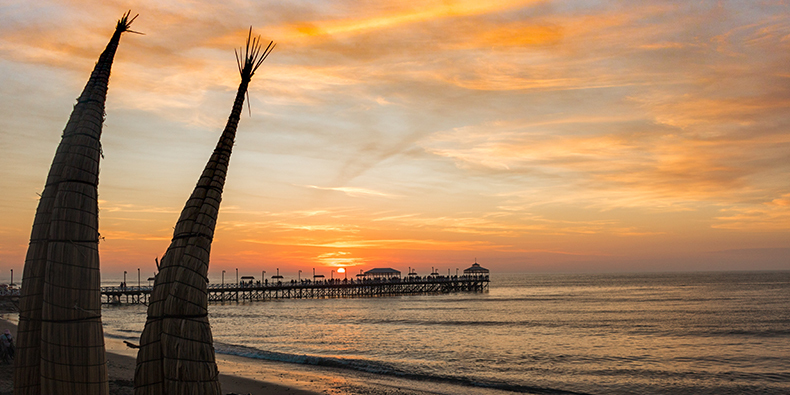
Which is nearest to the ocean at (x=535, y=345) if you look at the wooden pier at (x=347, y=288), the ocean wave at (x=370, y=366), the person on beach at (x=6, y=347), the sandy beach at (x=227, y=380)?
the ocean wave at (x=370, y=366)

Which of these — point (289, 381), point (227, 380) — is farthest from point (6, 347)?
Answer: point (289, 381)

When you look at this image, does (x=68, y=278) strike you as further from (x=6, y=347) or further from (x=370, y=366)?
(x=370, y=366)

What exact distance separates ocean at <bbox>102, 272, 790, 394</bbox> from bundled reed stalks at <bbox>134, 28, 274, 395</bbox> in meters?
16.8

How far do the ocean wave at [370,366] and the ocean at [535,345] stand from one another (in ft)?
0.17

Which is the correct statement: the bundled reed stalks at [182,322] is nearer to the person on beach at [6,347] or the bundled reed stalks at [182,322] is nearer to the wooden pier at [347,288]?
the person on beach at [6,347]

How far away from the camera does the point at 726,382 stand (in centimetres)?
2217

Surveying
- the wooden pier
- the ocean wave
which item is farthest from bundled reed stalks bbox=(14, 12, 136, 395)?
the wooden pier

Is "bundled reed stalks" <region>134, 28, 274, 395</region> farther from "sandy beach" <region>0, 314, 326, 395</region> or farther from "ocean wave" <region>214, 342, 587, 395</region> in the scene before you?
"ocean wave" <region>214, 342, 587, 395</region>

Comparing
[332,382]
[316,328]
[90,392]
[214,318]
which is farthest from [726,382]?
[214,318]

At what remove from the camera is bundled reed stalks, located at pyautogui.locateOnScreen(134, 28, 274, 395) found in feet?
17.6

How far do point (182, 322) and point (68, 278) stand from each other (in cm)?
148

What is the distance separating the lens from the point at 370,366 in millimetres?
25328

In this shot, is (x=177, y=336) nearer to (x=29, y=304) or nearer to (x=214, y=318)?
(x=29, y=304)

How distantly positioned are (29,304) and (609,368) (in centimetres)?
2485
